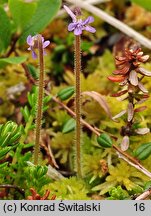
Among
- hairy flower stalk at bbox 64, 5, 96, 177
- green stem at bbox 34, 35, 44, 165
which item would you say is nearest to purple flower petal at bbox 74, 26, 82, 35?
hairy flower stalk at bbox 64, 5, 96, 177

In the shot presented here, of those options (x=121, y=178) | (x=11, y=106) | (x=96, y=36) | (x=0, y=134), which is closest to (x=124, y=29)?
(x=96, y=36)

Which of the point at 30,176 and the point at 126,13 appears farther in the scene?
the point at 126,13

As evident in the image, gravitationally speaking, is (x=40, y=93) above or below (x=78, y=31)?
below

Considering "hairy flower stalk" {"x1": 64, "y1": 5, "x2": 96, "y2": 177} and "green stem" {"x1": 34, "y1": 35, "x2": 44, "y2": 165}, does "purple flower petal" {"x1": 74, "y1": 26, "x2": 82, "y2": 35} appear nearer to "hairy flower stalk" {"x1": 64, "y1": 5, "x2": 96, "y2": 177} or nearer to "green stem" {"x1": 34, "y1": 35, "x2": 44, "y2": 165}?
"hairy flower stalk" {"x1": 64, "y1": 5, "x2": 96, "y2": 177}

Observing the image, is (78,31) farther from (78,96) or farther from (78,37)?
(78,96)

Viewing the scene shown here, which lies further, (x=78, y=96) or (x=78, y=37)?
(x=78, y=96)

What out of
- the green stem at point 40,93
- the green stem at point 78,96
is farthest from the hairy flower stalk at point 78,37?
the green stem at point 40,93

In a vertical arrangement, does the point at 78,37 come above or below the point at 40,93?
above

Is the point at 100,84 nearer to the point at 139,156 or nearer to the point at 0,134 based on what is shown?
the point at 139,156

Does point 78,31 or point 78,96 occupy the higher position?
point 78,31

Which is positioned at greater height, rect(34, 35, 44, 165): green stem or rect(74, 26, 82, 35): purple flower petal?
rect(74, 26, 82, 35): purple flower petal

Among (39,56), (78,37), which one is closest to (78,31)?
(78,37)
